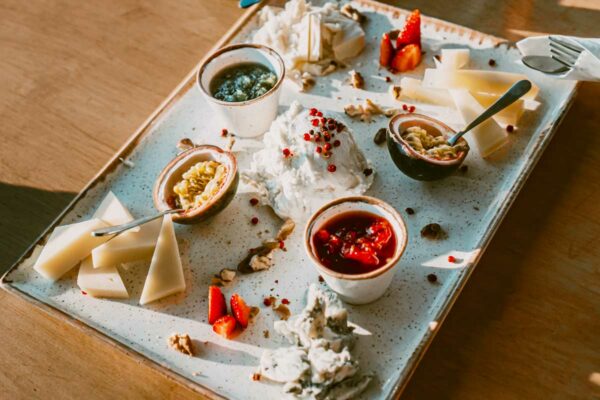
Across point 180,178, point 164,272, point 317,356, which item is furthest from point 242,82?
point 317,356

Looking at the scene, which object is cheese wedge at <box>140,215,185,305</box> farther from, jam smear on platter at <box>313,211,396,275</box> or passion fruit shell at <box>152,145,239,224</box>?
jam smear on platter at <box>313,211,396,275</box>

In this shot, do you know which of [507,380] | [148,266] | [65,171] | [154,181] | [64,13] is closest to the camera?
[507,380]

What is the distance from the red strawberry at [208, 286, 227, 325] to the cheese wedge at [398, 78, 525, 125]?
48.0 inches

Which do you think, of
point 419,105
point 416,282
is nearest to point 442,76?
point 419,105

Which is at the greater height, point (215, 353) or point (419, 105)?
point (419, 105)

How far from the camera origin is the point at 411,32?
9.21 ft

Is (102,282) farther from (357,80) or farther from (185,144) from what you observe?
(357,80)

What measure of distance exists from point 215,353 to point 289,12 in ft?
5.40

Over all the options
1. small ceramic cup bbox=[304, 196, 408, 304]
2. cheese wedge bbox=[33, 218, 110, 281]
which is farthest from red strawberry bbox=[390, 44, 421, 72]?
cheese wedge bbox=[33, 218, 110, 281]

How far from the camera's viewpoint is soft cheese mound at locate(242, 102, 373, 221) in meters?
2.42

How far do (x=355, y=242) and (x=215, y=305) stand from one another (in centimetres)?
54

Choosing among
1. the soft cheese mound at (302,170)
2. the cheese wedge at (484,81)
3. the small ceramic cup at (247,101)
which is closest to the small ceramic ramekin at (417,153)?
the soft cheese mound at (302,170)

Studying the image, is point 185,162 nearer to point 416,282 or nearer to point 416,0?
point 416,282

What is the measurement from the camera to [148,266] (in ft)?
7.86
